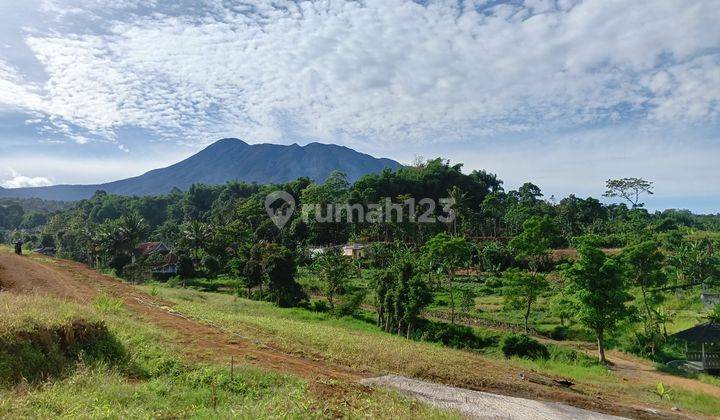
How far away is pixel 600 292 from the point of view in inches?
808

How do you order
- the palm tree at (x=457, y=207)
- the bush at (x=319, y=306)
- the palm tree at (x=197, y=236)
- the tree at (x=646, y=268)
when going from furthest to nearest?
the palm tree at (x=457, y=207) < the palm tree at (x=197, y=236) < the bush at (x=319, y=306) < the tree at (x=646, y=268)

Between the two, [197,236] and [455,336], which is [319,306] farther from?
[197,236]

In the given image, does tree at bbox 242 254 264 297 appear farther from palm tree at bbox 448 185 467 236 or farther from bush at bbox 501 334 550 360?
palm tree at bbox 448 185 467 236

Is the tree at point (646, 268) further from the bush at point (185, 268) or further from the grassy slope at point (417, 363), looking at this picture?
the bush at point (185, 268)

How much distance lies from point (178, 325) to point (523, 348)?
16410 mm

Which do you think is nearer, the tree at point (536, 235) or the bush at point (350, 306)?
the bush at point (350, 306)

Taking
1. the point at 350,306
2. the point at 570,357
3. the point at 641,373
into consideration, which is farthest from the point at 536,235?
the point at 350,306

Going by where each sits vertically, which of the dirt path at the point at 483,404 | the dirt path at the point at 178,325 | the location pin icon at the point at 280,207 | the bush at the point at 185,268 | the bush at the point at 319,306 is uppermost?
the location pin icon at the point at 280,207

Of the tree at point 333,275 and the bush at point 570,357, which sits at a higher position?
the tree at point 333,275

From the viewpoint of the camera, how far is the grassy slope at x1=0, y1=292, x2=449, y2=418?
6.37 meters

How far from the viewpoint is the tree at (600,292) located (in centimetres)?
2022

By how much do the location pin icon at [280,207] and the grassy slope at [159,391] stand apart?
51890 mm

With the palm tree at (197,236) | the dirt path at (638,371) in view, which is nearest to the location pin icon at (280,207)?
the palm tree at (197,236)

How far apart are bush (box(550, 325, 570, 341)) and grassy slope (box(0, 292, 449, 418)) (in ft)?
72.5
